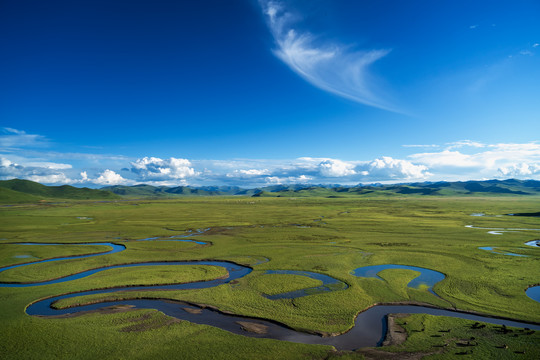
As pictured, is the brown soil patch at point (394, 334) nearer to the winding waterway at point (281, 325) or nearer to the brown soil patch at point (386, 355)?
the winding waterway at point (281, 325)

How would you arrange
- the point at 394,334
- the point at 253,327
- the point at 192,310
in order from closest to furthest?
the point at 394,334, the point at 253,327, the point at 192,310

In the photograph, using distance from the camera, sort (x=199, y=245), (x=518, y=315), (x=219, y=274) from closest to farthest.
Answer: (x=518, y=315)
(x=219, y=274)
(x=199, y=245)

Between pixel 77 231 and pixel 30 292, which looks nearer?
pixel 30 292

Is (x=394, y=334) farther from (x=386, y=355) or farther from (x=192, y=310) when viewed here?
(x=192, y=310)

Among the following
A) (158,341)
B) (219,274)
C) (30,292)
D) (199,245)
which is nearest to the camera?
(158,341)

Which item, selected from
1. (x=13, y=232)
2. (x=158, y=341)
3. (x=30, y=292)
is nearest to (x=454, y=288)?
(x=158, y=341)

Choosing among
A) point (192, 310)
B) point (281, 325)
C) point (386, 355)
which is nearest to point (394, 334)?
point (386, 355)

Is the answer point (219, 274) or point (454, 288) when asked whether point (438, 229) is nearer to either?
point (454, 288)

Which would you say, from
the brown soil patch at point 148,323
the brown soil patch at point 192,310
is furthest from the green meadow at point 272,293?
the brown soil patch at point 192,310
